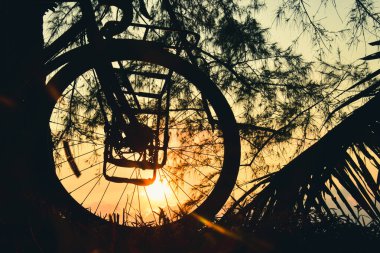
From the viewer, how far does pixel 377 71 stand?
2.39ft

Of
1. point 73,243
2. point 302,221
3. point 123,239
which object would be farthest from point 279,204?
point 73,243

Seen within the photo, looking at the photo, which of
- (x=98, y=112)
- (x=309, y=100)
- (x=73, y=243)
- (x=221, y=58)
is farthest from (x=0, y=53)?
(x=309, y=100)

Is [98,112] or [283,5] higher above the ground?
[283,5]

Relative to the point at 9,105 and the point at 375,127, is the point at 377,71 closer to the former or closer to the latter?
the point at 375,127

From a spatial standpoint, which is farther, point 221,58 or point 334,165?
point 221,58

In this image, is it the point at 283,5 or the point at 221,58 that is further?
the point at 221,58

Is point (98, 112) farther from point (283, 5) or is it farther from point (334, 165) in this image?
point (334, 165)

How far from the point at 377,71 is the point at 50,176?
110cm

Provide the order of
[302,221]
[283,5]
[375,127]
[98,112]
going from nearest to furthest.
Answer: [375,127], [302,221], [283,5], [98,112]

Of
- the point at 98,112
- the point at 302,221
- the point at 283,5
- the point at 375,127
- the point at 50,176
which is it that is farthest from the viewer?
the point at 98,112

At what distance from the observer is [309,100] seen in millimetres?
3258

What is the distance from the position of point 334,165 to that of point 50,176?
3.35 ft

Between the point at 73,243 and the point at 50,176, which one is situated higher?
the point at 50,176

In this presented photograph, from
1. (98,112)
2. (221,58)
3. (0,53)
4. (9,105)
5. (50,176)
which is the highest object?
(221,58)
